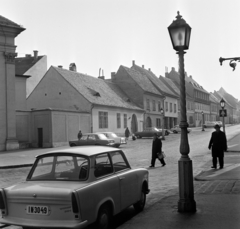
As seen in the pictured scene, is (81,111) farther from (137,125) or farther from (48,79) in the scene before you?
(137,125)

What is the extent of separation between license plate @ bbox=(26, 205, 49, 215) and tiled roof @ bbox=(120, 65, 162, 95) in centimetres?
4845

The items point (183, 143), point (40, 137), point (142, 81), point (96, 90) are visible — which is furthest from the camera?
point (142, 81)

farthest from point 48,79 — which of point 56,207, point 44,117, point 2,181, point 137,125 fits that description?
point 56,207

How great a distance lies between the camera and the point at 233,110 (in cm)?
13838

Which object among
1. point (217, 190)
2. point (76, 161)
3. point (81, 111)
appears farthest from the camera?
point (81, 111)

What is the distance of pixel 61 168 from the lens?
5957 mm

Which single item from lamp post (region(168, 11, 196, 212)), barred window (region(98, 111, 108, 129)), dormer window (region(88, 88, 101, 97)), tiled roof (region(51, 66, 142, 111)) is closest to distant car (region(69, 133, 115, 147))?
tiled roof (region(51, 66, 142, 111))

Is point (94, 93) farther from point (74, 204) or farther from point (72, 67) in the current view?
point (74, 204)

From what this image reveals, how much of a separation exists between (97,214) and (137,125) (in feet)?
149

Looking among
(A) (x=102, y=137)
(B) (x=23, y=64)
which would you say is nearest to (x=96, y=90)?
(B) (x=23, y=64)

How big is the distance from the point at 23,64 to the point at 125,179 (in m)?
46.1

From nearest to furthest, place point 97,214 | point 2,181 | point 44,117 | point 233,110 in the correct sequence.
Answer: point 97,214, point 2,181, point 44,117, point 233,110

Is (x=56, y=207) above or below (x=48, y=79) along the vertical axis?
below

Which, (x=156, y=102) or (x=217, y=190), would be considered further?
(x=156, y=102)
